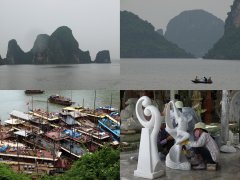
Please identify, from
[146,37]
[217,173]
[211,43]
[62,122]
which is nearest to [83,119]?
[62,122]

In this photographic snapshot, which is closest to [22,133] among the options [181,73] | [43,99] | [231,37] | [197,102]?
[43,99]

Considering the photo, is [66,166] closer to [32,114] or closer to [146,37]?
[32,114]

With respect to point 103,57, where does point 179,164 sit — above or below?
below

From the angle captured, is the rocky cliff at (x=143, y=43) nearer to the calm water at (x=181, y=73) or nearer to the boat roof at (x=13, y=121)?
the calm water at (x=181, y=73)

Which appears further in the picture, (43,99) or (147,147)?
(43,99)

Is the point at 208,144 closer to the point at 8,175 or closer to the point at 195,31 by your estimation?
the point at 8,175

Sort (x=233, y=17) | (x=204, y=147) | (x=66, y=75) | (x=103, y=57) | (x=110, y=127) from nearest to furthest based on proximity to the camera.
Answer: (x=204, y=147), (x=110, y=127), (x=103, y=57), (x=66, y=75), (x=233, y=17)
